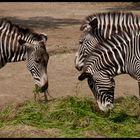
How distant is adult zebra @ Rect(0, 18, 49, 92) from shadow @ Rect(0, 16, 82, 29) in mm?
13120

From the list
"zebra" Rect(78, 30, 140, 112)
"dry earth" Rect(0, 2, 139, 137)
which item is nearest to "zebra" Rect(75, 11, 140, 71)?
"dry earth" Rect(0, 2, 139, 137)

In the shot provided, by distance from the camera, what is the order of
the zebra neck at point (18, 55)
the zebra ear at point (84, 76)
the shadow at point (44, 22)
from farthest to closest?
the shadow at point (44, 22), the zebra neck at point (18, 55), the zebra ear at point (84, 76)

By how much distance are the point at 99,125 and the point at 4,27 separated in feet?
11.3

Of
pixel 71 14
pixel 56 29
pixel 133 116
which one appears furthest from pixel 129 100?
pixel 71 14

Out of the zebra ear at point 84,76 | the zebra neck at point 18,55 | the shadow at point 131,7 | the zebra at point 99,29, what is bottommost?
the shadow at point 131,7

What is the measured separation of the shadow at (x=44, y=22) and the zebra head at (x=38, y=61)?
13598mm

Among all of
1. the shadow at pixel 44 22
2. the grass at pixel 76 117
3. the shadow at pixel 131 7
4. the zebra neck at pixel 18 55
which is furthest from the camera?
the shadow at pixel 131 7

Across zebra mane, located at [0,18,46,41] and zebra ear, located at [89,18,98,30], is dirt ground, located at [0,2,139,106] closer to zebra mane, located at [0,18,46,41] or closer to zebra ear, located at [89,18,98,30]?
zebra ear, located at [89,18,98,30]

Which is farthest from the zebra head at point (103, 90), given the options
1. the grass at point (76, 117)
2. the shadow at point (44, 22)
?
the shadow at point (44, 22)

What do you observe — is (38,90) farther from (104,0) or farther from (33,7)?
(104,0)

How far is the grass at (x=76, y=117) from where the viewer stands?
9.47m

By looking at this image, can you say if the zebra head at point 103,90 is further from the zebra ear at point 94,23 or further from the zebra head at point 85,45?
the zebra ear at point 94,23

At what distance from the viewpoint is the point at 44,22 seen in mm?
26641

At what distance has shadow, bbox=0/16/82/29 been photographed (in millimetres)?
25347
